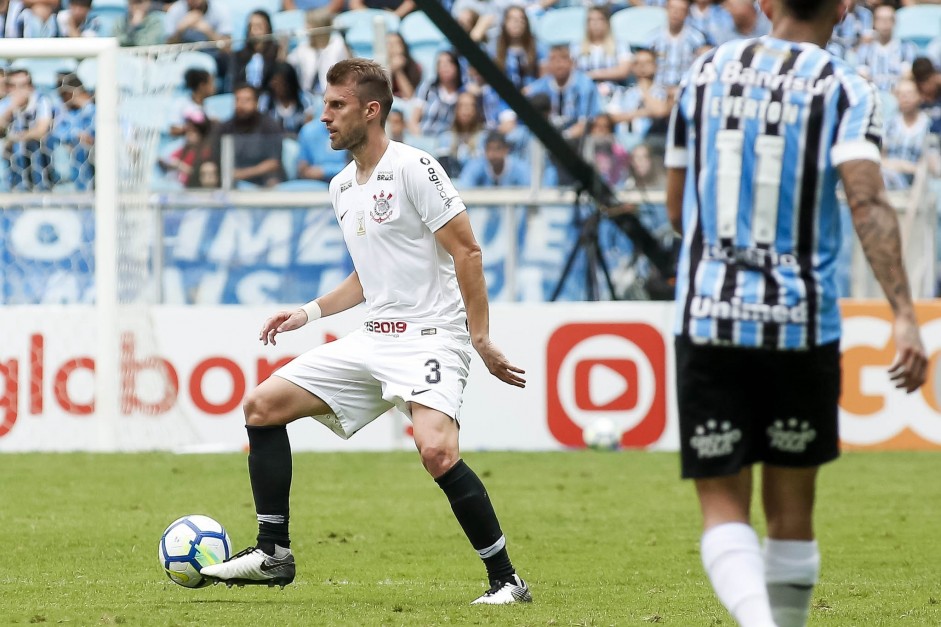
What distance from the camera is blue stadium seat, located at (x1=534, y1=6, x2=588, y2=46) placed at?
17.6 meters

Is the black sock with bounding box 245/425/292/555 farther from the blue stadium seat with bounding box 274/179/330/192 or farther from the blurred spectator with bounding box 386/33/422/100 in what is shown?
→ the blurred spectator with bounding box 386/33/422/100

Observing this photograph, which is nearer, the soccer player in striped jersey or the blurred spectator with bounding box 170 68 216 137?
the soccer player in striped jersey

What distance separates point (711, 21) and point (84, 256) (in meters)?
7.61

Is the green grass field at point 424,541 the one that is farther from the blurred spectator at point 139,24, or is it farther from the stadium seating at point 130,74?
the blurred spectator at point 139,24

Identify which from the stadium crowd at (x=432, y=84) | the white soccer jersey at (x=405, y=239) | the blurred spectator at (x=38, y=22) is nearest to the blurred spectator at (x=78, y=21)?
the stadium crowd at (x=432, y=84)

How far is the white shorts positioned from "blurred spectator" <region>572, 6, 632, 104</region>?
35.2 feet

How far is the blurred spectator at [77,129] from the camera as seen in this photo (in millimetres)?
13508

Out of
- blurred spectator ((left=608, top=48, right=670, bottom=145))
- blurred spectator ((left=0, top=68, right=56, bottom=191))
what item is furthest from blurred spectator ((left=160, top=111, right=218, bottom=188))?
blurred spectator ((left=608, top=48, right=670, bottom=145))

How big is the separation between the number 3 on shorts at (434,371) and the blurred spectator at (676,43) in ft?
36.5

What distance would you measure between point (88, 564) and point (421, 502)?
127 inches

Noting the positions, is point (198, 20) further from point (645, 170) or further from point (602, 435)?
point (602, 435)

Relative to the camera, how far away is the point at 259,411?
6.11m

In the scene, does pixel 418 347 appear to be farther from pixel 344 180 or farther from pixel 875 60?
pixel 875 60

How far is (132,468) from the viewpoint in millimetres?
11625
